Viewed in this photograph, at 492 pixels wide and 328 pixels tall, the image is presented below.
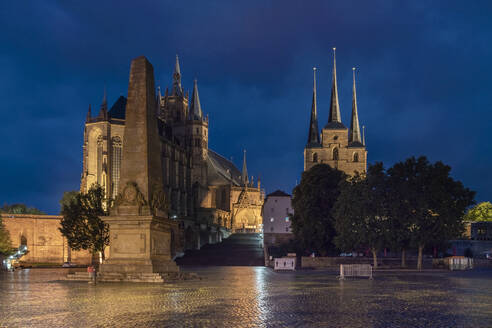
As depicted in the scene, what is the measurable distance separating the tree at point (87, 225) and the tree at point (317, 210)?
19519mm

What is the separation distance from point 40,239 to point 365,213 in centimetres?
4598

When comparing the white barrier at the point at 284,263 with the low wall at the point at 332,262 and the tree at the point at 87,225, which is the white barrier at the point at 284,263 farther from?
the tree at the point at 87,225

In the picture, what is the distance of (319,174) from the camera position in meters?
59.4

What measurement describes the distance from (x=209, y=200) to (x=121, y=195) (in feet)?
345

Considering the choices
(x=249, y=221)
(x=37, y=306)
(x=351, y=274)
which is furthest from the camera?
(x=249, y=221)

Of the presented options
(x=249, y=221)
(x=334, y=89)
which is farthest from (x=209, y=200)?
(x=334, y=89)

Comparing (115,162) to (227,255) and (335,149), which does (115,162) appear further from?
(335,149)

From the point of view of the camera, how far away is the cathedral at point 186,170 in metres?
89.3

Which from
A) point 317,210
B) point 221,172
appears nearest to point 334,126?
point 221,172

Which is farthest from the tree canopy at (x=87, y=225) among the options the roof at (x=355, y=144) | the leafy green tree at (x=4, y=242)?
the roof at (x=355, y=144)

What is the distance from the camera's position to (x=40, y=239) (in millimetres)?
73188

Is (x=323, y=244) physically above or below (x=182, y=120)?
below

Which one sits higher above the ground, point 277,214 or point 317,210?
point 317,210

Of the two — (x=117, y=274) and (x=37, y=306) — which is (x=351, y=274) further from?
(x=37, y=306)
